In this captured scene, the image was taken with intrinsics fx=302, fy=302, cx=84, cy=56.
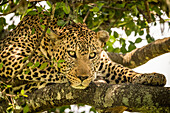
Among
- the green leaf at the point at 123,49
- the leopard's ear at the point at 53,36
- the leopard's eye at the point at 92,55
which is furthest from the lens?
the green leaf at the point at 123,49

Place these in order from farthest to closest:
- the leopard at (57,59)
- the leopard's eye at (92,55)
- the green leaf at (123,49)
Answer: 1. the green leaf at (123,49)
2. the leopard's eye at (92,55)
3. the leopard at (57,59)

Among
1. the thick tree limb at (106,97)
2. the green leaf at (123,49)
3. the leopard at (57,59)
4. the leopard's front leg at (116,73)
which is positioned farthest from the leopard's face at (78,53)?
the green leaf at (123,49)

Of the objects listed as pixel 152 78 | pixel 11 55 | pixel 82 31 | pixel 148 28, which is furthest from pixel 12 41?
pixel 148 28

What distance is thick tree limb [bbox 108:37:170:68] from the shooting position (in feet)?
20.7

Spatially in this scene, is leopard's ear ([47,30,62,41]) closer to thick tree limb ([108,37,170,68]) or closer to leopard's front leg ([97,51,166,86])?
leopard's front leg ([97,51,166,86])

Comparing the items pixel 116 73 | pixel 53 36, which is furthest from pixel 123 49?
pixel 53 36

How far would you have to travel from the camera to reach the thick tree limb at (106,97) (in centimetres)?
315

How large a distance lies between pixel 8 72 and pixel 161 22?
3.79 m

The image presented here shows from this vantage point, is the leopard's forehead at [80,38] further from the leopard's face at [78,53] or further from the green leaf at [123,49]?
the green leaf at [123,49]

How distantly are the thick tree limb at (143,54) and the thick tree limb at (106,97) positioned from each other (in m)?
2.74

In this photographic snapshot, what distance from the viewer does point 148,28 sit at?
24.8 ft

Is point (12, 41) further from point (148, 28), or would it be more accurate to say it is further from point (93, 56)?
point (148, 28)

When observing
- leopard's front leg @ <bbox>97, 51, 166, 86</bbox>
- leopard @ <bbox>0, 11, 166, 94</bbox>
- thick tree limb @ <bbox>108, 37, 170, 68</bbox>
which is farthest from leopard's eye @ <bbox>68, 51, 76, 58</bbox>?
thick tree limb @ <bbox>108, 37, 170, 68</bbox>

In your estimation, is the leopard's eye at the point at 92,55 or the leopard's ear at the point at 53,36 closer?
the leopard's eye at the point at 92,55
